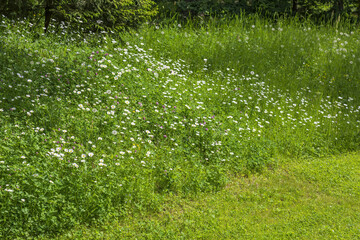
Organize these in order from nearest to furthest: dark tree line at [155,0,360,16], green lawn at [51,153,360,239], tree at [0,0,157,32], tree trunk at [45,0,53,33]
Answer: green lawn at [51,153,360,239], tree at [0,0,157,32], tree trunk at [45,0,53,33], dark tree line at [155,0,360,16]

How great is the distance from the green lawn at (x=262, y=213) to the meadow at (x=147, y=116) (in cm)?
16

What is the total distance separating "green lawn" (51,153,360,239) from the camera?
4082mm

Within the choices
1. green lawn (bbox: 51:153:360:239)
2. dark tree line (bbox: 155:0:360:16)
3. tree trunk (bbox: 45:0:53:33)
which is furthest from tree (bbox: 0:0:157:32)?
green lawn (bbox: 51:153:360:239)

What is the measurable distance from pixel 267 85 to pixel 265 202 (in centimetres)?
388

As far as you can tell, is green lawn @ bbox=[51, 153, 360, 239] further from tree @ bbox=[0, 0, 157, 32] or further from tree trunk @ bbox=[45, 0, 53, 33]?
tree trunk @ bbox=[45, 0, 53, 33]

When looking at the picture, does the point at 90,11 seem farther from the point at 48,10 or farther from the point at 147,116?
the point at 147,116

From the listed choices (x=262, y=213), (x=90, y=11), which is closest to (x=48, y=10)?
(x=90, y=11)

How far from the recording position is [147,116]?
5859 millimetres

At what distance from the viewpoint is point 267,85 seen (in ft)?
26.8

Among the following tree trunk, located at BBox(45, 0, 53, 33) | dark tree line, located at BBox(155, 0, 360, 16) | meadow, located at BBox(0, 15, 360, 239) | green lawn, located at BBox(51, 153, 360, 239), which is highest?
dark tree line, located at BBox(155, 0, 360, 16)

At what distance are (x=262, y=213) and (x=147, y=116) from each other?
2.38m

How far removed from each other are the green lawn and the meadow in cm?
16

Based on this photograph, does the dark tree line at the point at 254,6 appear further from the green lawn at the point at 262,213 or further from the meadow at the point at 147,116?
the green lawn at the point at 262,213

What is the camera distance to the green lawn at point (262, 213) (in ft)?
13.4
